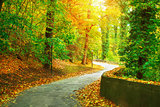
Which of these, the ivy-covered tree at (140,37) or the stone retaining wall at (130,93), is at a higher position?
the ivy-covered tree at (140,37)

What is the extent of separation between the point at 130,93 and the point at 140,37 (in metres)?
4.90

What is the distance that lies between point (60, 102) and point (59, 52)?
813 cm

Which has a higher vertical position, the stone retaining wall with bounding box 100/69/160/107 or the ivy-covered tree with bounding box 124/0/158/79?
the ivy-covered tree with bounding box 124/0/158/79

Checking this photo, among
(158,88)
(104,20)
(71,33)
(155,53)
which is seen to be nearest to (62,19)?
(71,33)

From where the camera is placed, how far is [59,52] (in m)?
14.5

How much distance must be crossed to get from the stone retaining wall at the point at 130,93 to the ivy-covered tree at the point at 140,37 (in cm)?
277

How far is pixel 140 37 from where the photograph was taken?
9.19 metres

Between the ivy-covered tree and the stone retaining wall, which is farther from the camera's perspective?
the ivy-covered tree

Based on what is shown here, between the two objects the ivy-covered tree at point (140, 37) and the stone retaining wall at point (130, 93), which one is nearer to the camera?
the stone retaining wall at point (130, 93)

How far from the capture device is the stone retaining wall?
180 inches

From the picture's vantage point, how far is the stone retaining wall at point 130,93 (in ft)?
15.0

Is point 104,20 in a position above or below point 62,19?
above

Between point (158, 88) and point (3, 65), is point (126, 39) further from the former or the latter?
point (3, 65)

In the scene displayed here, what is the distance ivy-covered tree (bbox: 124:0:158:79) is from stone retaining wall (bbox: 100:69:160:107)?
109 inches
